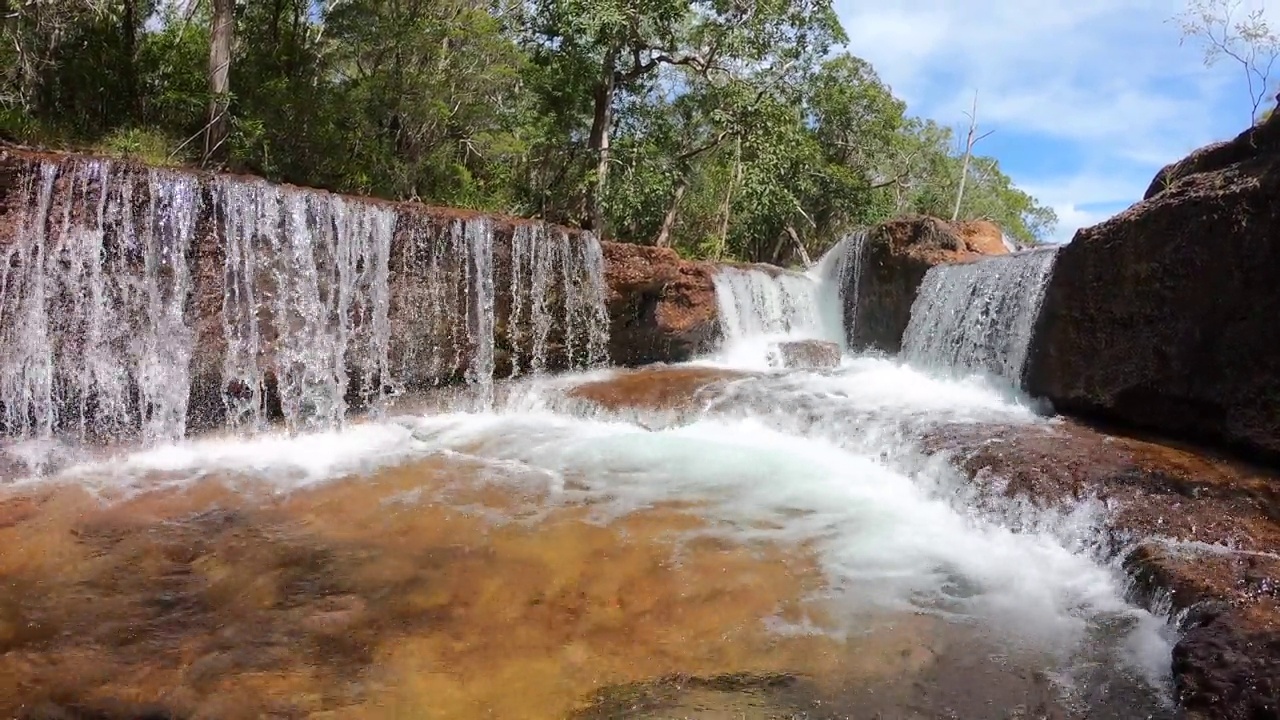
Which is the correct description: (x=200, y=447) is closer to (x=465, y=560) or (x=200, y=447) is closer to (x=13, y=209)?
(x=13, y=209)

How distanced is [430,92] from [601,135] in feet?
9.60

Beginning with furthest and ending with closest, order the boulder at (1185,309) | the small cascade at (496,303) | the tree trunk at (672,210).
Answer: the tree trunk at (672,210)
the small cascade at (496,303)
the boulder at (1185,309)

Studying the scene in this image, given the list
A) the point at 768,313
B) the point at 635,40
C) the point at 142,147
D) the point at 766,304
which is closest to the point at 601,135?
the point at 635,40

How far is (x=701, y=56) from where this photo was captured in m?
14.0

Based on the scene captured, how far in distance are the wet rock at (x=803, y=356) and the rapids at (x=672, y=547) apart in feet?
7.15

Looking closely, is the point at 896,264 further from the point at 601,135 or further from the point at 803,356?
the point at 601,135

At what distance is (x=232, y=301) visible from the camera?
7.42 metres

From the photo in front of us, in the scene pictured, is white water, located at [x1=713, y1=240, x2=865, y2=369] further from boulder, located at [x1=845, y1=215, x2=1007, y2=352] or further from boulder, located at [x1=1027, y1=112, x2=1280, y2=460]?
boulder, located at [x1=1027, y1=112, x2=1280, y2=460]

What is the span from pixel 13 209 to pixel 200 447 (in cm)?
246

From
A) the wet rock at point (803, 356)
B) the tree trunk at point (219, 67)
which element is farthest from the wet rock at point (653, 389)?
the tree trunk at point (219, 67)

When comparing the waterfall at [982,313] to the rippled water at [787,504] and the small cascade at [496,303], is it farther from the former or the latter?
the small cascade at [496,303]

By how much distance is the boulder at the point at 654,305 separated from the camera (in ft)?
34.2

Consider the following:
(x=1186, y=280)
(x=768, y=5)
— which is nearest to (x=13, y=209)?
(x=1186, y=280)

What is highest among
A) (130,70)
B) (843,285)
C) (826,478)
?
(130,70)
